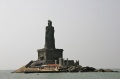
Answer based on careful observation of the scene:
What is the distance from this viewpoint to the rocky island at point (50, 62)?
4077 inches

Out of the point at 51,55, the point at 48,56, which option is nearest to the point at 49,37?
the point at 51,55

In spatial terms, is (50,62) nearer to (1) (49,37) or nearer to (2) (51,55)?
(2) (51,55)

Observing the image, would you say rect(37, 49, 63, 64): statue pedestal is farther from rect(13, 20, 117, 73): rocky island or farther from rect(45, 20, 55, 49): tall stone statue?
rect(45, 20, 55, 49): tall stone statue

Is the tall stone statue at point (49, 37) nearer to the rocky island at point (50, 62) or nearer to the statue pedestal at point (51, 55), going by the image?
the rocky island at point (50, 62)

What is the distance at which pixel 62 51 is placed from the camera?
115250 millimetres

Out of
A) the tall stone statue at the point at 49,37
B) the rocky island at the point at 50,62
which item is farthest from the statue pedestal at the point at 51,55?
the tall stone statue at the point at 49,37

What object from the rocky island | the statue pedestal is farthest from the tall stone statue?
the statue pedestal

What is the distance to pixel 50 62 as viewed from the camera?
364ft

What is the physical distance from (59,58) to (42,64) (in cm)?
642

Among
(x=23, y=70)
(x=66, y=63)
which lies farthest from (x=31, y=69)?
(x=66, y=63)

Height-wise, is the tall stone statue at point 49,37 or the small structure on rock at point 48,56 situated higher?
the tall stone statue at point 49,37

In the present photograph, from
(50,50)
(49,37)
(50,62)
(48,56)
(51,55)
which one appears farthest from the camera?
(49,37)

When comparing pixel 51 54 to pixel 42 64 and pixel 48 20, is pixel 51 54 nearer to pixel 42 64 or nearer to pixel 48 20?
pixel 42 64

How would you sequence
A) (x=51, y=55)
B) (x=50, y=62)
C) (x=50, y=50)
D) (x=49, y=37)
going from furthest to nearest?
(x=49, y=37), (x=50, y=50), (x=51, y=55), (x=50, y=62)
